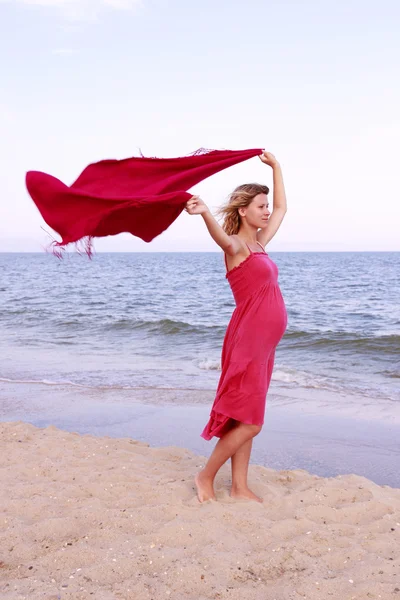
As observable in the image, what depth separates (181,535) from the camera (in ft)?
11.4

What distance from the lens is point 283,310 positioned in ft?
13.4

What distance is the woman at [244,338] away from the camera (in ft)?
13.0

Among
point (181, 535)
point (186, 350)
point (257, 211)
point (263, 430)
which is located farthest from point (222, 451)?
point (186, 350)

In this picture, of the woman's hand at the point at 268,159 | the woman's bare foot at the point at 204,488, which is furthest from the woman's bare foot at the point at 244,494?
the woman's hand at the point at 268,159

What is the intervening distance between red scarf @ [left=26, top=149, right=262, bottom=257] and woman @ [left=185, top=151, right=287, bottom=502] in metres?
0.33

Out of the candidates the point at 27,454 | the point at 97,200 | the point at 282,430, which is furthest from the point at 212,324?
the point at 97,200

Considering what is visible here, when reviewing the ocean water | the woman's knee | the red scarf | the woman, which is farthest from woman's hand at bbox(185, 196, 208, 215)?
the ocean water

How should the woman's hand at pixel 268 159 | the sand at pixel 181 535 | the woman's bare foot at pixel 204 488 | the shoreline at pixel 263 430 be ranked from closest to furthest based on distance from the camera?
the sand at pixel 181 535 < the woman's bare foot at pixel 204 488 < the woman's hand at pixel 268 159 < the shoreline at pixel 263 430

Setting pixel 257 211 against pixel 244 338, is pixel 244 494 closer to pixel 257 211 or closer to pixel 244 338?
pixel 244 338

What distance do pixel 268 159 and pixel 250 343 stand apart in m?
Result: 1.43

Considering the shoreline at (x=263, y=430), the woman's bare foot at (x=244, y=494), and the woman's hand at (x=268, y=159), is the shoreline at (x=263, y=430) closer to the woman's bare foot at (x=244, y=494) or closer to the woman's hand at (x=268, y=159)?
the woman's bare foot at (x=244, y=494)

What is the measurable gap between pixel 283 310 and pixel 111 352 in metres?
8.86

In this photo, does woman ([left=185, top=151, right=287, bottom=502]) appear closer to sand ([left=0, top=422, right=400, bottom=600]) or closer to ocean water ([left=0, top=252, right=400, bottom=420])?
sand ([left=0, top=422, right=400, bottom=600])

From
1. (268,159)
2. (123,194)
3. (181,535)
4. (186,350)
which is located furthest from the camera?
(186,350)
